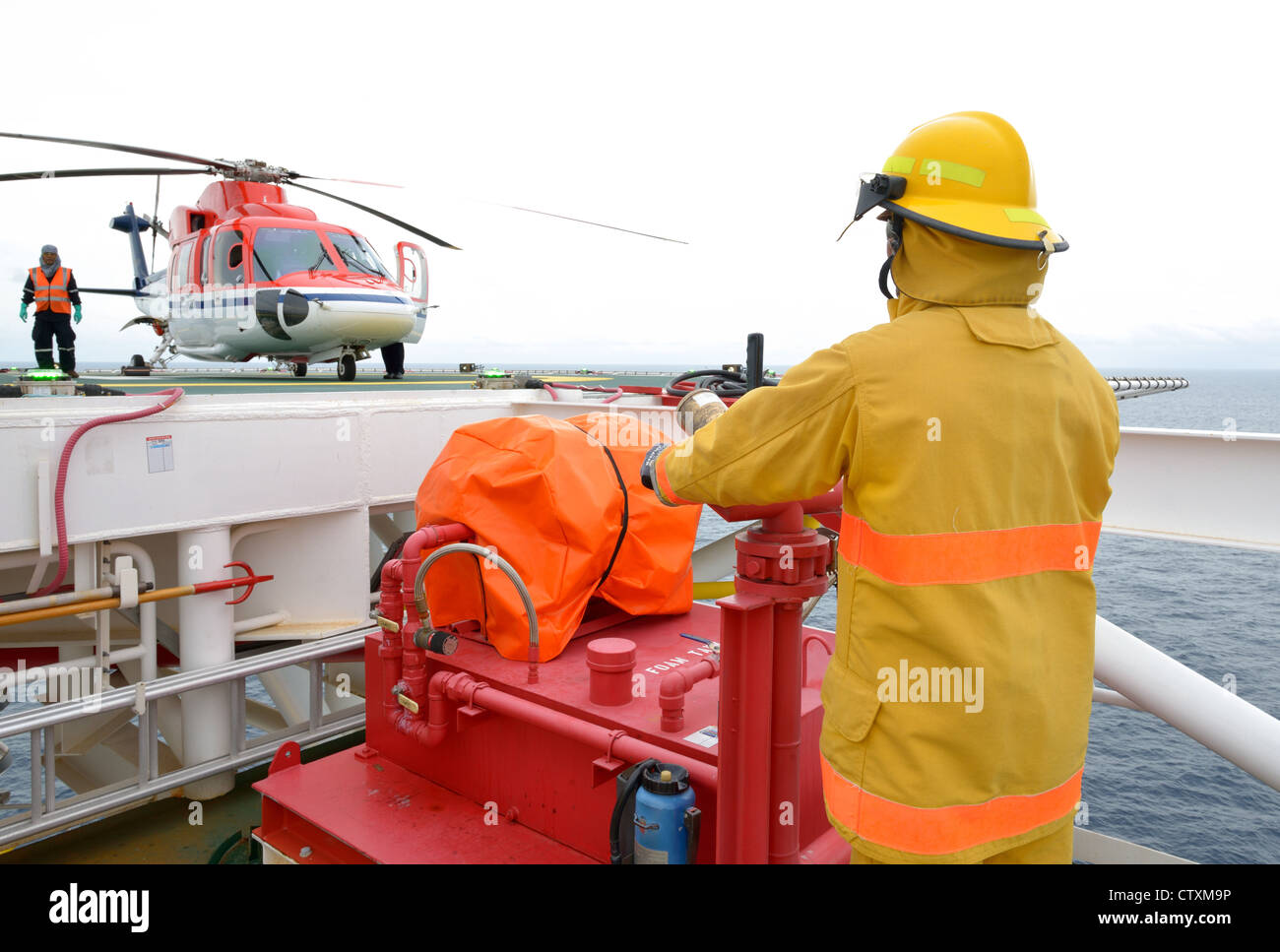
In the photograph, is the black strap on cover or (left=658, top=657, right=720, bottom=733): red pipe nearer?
(left=658, top=657, right=720, bottom=733): red pipe

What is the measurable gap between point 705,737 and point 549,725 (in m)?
0.60

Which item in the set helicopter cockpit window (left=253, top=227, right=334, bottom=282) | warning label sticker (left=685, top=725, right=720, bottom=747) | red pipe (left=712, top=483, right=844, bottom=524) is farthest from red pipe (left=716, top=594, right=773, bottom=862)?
helicopter cockpit window (left=253, top=227, right=334, bottom=282)

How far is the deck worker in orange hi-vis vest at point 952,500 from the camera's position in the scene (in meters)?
1.84

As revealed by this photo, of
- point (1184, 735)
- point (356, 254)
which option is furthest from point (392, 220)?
point (1184, 735)

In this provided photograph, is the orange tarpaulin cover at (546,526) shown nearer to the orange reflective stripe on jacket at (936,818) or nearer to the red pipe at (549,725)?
the red pipe at (549,725)

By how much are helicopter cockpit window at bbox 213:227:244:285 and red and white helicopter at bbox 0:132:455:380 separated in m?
0.01

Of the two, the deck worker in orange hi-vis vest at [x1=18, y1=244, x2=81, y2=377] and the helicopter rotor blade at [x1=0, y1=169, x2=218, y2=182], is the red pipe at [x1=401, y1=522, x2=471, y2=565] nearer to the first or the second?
the helicopter rotor blade at [x1=0, y1=169, x2=218, y2=182]

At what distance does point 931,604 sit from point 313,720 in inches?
178

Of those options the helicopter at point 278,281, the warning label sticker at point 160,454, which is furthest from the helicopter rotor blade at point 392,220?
the warning label sticker at point 160,454

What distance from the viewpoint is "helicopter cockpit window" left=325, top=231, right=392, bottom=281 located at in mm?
10586

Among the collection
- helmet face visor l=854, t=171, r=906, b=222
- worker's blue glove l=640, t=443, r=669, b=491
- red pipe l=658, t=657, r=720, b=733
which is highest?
helmet face visor l=854, t=171, r=906, b=222

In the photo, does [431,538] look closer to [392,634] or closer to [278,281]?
[392,634]

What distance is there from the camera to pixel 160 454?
189 inches

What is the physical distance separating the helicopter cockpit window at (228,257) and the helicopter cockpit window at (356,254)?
1.06 metres
